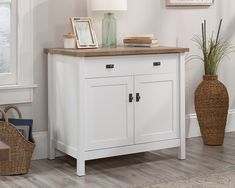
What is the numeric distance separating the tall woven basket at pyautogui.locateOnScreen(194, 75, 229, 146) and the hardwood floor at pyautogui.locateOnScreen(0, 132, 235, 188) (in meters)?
0.15

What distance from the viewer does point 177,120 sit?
4215 millimetres

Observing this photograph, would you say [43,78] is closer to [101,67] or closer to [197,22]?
[101,67]

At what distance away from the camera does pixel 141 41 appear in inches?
165

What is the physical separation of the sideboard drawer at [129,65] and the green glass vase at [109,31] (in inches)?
13.8

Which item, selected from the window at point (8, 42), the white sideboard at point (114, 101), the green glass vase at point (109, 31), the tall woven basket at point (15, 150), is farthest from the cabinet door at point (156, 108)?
the window at point (8, 42)

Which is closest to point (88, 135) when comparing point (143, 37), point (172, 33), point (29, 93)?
point (29, 93)

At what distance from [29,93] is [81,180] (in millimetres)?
885

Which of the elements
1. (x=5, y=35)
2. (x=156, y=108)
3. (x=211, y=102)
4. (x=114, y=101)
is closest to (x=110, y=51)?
(x=114, y=101)

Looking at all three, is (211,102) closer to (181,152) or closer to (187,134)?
(187,134)

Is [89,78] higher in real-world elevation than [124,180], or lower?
higher

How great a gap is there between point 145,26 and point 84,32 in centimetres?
77

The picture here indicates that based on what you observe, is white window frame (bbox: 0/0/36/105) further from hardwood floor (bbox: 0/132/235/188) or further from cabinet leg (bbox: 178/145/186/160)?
cabinet leg (bbox: 178/145/186/160)

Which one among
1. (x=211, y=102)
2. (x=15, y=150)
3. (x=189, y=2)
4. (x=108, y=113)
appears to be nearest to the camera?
(x=15, y=150)

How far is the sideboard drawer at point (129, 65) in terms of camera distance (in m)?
3.74
